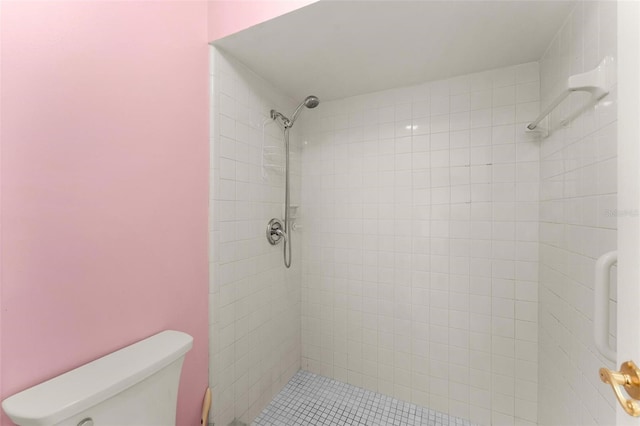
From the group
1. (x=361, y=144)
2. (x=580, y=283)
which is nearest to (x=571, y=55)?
(x=580, y=283)

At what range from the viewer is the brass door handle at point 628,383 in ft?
1.42

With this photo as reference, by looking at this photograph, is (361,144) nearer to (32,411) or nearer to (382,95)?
(382,95)

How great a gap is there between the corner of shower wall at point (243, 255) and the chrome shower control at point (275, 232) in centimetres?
4

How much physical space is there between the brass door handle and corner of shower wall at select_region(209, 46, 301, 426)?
4.39 feet

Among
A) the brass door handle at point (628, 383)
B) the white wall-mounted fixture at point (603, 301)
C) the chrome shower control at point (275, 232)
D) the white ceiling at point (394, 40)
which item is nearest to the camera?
the brass door handle at point (628, 383)

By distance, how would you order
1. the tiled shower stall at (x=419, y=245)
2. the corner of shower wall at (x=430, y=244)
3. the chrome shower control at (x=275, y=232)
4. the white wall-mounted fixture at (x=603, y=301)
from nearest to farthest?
the white wall-mounted fixture at (x=603, y=301)
the tiled shower stall at (x=419, y=245)
the corner of shower wall at (x=430, y=244)
the chrome shower control at (x=275, y=232)

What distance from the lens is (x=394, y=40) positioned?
4.13ft

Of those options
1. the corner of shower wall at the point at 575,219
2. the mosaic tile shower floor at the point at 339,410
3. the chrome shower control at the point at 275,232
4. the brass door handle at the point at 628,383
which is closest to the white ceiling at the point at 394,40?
the corner of shower wall at the point at 575,219

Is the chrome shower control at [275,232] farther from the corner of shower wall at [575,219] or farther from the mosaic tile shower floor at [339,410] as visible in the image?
the corner of shower wall at [575,219]

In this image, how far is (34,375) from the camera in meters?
0.73

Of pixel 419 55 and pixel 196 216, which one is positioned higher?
pixel 419 55

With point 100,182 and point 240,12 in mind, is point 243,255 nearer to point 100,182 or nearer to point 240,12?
point 100,182

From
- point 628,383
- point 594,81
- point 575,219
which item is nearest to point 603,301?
point 628,383

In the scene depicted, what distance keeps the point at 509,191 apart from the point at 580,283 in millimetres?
633
